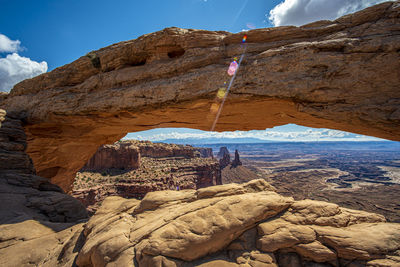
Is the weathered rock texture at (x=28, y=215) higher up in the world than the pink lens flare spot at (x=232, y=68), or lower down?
lower down

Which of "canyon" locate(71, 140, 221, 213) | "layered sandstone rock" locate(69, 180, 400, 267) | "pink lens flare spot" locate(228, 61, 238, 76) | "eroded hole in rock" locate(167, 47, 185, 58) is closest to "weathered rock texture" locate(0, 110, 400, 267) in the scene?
"layered sandstone rock" locate(69, 180, 400, 267)

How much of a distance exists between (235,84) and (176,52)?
164 inches

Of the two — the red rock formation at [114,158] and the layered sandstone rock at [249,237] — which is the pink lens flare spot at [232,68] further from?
the red rock formation at [114,158]

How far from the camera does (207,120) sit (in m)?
11.6

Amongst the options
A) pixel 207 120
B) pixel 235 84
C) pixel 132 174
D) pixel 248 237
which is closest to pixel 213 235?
pixel 248 237

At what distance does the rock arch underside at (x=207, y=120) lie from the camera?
454 cm

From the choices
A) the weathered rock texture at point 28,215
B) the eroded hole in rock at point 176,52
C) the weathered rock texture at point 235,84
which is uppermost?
the eroded hole in rock at point 176,52

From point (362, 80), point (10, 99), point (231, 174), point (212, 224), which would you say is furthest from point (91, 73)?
point (231, 174)

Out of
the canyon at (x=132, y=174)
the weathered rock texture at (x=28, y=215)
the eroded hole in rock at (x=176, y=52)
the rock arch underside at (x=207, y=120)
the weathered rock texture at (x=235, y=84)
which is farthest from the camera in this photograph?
the canyon at (x=132, y=174)

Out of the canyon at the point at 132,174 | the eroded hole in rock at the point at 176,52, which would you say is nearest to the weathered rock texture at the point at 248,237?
the eroded hole in rock at the point at 176,52

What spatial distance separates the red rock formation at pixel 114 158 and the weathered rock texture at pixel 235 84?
95.6ft

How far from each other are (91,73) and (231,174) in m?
88.9

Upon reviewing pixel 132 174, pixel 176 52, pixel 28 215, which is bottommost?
pixel 132 174

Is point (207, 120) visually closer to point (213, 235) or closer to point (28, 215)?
point (213, 235)
